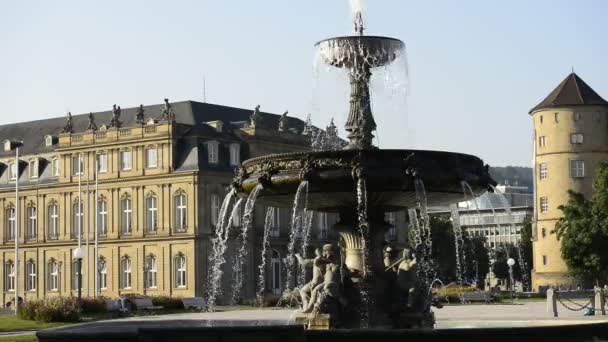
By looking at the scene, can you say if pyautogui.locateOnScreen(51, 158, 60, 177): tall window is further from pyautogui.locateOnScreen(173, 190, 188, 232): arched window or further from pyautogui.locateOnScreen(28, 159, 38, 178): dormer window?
pyautogui.locateOnScreen(173, 190, 188, 232): arched window

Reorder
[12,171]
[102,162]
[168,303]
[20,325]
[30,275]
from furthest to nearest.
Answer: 1. [12,171]
2. [30,275]
3. [102,162]
4. [168,303]
5. [20,325]

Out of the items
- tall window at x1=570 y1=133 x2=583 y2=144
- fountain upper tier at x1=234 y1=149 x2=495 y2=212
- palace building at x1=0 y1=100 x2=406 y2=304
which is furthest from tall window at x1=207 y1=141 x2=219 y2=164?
fountain upper tier at x1=234 y1=149 x2=495 y2=212

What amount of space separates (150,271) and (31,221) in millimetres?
13472

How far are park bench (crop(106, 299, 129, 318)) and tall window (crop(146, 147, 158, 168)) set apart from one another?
92.6 feet

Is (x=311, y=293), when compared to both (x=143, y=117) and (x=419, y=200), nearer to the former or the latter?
(x=419, y=200)

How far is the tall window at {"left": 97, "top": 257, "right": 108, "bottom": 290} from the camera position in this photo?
3509 inches

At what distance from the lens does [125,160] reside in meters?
89.6

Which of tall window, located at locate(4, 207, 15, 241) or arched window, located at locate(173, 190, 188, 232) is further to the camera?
tall window, located at locate(4, 207, 15, 241)

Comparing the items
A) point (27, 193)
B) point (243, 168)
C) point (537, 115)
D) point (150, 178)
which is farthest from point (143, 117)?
point (243, 168)

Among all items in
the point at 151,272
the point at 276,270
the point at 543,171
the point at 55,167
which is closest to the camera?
the point at 151,272

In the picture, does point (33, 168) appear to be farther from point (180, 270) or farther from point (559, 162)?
point (559, 162)

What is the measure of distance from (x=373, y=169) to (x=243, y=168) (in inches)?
116

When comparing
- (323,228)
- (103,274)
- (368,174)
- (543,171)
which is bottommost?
(103,274)

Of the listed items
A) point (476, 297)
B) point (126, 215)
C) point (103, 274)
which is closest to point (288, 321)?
point (476, 297)
